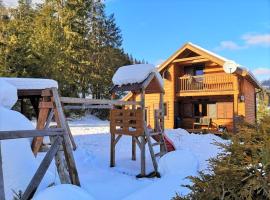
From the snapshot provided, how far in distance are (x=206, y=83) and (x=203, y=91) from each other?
612 millimetres

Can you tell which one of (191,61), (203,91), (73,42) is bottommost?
(203,91)

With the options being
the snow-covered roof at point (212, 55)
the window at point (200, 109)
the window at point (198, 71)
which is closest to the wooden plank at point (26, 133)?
the snow-covered roof at point (212, 55)

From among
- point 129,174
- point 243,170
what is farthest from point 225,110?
point 243,170

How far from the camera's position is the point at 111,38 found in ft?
133

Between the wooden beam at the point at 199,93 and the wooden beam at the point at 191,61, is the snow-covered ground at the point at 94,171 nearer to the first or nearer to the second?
the wooden beam at the point at 199,93

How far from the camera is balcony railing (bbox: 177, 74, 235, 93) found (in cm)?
1958

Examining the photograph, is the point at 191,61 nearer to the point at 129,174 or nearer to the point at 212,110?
the point at 212,110

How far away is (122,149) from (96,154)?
167cm

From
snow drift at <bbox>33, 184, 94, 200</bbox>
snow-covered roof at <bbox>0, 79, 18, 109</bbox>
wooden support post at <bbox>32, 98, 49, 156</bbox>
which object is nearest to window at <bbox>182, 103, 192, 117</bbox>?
wooden support post at <bbox>32, 98, 49, 156</bbox>

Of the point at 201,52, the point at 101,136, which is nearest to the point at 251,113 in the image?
the point at 201,52

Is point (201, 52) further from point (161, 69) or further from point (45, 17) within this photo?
point (45, 17)

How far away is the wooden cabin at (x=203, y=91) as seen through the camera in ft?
64.1

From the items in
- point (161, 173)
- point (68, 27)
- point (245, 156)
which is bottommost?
point (161, 173)

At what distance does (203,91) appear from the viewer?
20141mm
